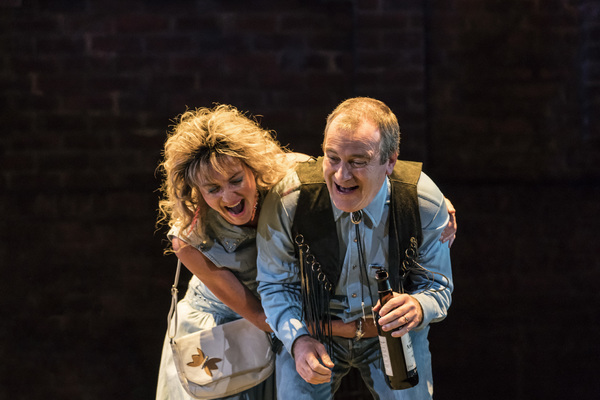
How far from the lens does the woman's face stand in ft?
6.79

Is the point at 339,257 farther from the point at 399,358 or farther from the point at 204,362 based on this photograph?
the point at 204,362

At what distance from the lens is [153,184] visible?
349 cm

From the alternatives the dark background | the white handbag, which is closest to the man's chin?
the white handbag

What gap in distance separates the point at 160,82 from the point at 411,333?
2.12 m

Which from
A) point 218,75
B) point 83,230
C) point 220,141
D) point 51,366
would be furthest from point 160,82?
point 51,366

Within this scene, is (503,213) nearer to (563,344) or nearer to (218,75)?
(563,344)

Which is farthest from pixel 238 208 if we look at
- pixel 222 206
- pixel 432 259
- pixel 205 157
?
pixel 432 259

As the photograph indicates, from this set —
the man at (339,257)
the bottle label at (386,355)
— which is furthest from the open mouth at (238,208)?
the bottle label at (386,355)

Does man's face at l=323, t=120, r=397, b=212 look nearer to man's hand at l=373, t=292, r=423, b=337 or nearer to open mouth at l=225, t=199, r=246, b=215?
man's hand at l=373, t=292, r=423, b=337

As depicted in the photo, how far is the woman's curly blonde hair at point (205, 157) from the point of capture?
2.06 m

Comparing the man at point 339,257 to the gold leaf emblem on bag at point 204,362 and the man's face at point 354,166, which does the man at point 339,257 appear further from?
the gold leaf emblem on bag at point 204,362

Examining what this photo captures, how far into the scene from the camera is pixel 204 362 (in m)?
2.33

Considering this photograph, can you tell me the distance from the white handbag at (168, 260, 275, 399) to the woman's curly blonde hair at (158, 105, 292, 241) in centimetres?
44

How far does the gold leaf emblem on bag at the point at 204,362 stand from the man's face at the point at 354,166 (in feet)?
2.92
